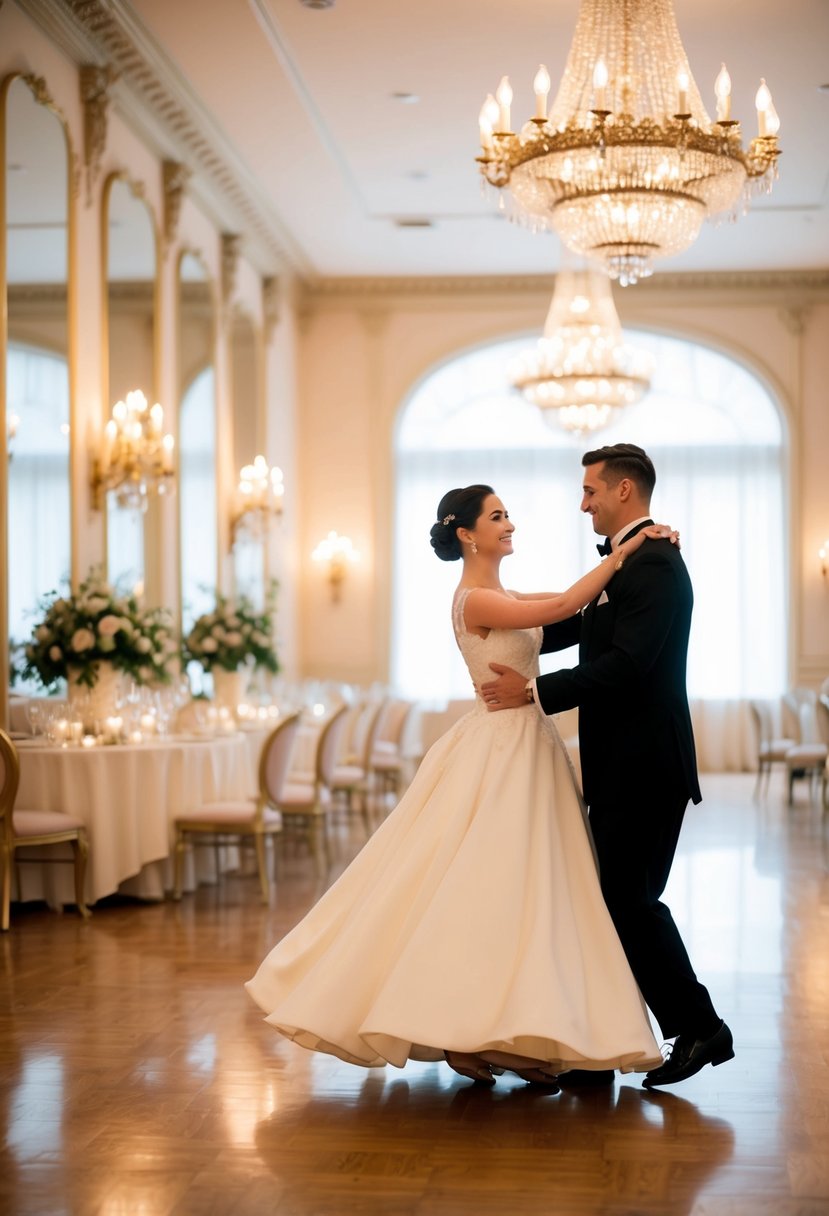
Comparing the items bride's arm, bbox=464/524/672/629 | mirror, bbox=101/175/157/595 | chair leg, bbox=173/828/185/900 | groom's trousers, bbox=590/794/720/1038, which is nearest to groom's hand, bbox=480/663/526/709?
bride's arm, bbox=464/524/672/629

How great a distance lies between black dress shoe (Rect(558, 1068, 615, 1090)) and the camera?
4.04 metres

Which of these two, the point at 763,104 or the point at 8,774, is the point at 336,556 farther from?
the point at 763,104

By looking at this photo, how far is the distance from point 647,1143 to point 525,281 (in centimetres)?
1232

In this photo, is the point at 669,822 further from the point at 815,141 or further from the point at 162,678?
the point at 815,141

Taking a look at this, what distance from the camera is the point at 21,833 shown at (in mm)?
6711

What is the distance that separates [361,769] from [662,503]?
5.90 m

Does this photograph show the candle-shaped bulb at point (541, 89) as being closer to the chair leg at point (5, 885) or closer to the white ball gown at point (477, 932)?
the white ball gown at point (477, 932)

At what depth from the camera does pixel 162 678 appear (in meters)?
8.14

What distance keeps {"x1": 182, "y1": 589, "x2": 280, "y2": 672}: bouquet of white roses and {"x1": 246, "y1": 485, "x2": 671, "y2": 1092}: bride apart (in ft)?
18.0

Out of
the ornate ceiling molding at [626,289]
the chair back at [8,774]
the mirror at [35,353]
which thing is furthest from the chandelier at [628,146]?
the ornate ceiling molding at [626,289]

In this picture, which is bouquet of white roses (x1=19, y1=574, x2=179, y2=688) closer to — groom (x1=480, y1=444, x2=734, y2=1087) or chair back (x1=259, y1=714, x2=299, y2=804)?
chair back (x1=259, y1=714, x2=299, y2=804)

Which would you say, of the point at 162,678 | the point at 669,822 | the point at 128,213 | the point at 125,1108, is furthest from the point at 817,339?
the point at 125,1108

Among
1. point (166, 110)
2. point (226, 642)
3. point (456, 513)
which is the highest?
point (166, 110)

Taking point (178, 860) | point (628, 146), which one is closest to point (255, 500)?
point (178, 860)
